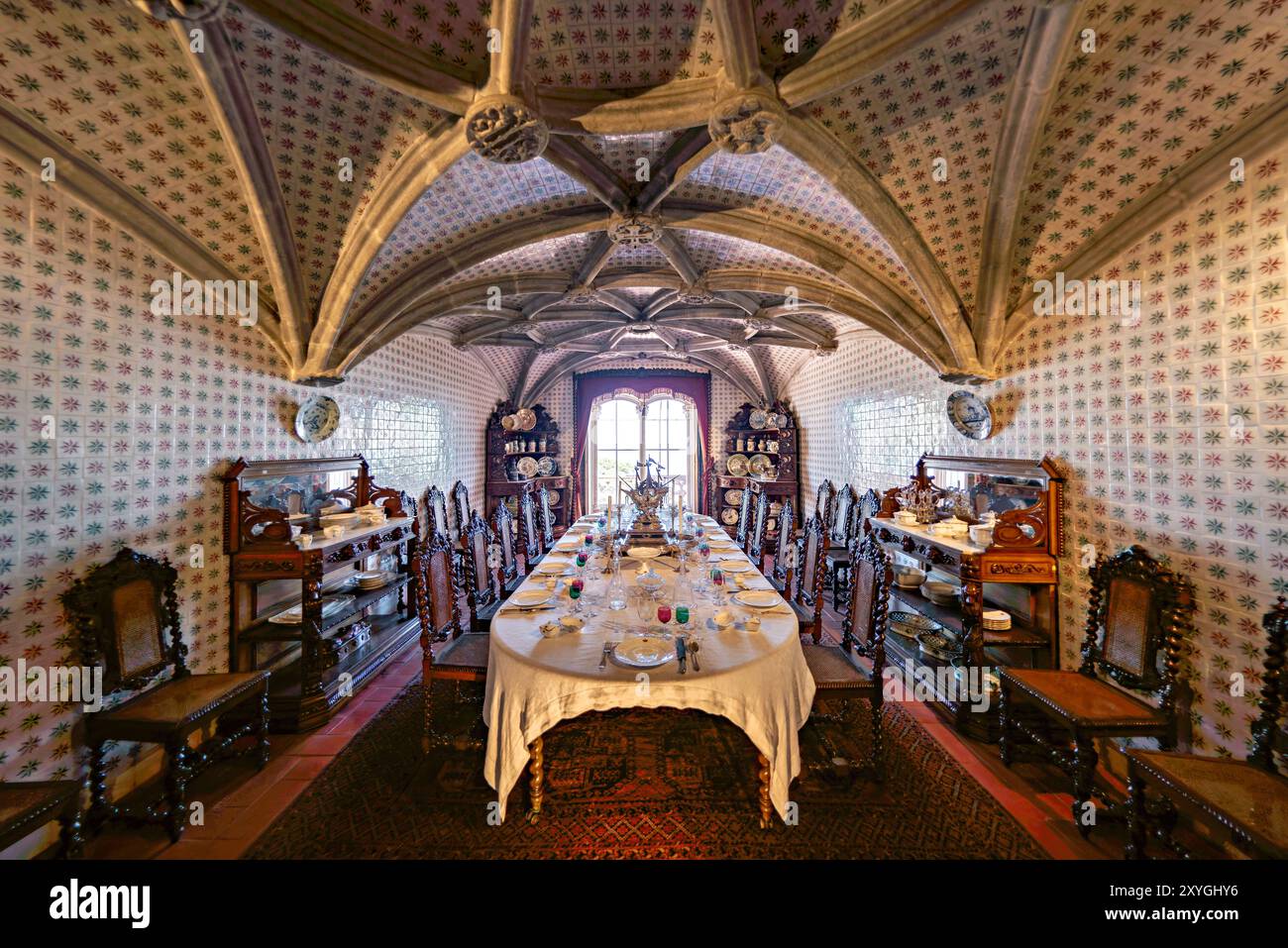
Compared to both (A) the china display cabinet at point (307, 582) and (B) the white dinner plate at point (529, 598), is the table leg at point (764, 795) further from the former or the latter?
(A) the china display cabinet at point (307, 582)

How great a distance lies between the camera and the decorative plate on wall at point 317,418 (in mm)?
5109

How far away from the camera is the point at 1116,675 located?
3301mm

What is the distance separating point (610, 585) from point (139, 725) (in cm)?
329

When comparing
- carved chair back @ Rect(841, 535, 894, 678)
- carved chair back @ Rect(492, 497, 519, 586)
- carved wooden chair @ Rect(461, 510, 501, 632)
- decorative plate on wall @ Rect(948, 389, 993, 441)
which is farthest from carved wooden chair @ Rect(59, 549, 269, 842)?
decorative plate on wall @ Rect(948, 389, 993, 441)

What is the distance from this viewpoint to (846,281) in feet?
16.8

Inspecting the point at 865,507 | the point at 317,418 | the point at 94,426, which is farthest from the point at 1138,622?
the point at 317,418

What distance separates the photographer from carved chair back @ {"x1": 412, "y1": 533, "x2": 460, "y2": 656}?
12.1 feet

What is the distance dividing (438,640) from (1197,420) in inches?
229

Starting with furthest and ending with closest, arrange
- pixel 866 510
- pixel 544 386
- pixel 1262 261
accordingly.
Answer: pixel 544 386 → pixel 866 510 → pixel 1262 261

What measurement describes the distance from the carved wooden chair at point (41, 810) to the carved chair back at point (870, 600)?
479cm

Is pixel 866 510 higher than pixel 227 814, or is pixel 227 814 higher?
pixel 866 510

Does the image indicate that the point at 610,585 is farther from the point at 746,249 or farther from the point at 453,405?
the point at 453,405

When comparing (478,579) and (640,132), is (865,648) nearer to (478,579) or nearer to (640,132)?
(478,579)

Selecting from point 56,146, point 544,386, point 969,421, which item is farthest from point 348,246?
point 544,386
